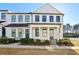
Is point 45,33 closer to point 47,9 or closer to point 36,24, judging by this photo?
point 36,24

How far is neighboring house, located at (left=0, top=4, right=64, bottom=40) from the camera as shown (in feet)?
119

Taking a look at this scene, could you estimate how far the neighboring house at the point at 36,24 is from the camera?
36188 millimetres

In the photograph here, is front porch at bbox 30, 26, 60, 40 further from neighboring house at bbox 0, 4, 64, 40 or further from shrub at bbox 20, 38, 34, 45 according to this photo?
shrub at bbox 20, 38, 34, 45

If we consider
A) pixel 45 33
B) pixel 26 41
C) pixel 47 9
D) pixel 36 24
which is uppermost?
pixel 47 9

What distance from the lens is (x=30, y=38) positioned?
36.2 metres

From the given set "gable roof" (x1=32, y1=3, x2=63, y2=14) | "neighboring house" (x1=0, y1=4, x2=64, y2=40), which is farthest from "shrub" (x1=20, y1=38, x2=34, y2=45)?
"gable roof" (x1=32, y1=3, x2=63, y2=14)

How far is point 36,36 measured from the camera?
36.2 metres

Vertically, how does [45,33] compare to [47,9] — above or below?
below

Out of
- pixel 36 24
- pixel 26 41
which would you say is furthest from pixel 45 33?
pixel 26 41

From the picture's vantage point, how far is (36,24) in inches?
1430

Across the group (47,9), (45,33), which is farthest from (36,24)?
(47,9)

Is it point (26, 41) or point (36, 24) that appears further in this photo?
point (36, 24)

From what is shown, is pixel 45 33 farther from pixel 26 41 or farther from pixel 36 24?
pixel 26 41
